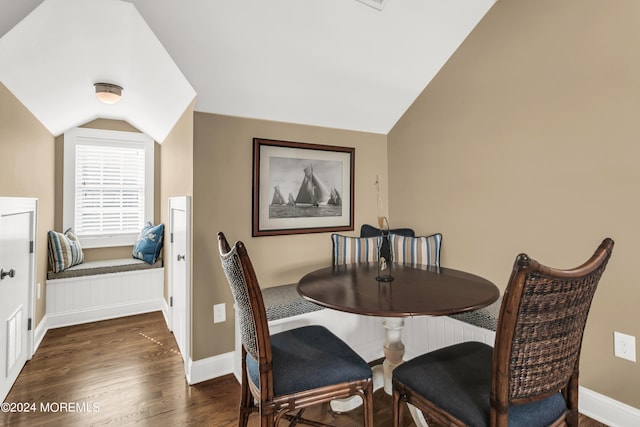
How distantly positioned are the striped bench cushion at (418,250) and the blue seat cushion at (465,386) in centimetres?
102

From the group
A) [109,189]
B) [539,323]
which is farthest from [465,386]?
[109,189]

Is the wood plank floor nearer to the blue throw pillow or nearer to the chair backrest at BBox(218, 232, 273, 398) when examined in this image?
the chair backrest at BBox(218, 232, 273, 398)

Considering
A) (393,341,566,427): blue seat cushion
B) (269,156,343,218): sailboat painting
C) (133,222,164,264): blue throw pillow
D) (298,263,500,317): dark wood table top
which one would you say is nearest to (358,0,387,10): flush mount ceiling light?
(269,156,343,218): sailboat painting

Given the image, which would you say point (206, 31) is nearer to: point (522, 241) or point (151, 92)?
point (151, 92)

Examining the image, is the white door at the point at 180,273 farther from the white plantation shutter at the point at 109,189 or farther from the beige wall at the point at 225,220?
the white plantation shutter at the point at 109,189

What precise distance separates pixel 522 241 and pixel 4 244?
3.35 m

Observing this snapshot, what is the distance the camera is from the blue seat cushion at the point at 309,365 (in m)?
1.28

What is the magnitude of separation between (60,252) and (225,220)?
7.17 feet

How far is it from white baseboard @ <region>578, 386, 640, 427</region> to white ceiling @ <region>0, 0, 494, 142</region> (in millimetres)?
2415

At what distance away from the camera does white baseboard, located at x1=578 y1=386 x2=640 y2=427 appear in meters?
1.66

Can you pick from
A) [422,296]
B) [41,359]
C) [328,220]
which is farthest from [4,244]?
[422,296]

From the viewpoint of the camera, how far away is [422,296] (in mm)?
1473

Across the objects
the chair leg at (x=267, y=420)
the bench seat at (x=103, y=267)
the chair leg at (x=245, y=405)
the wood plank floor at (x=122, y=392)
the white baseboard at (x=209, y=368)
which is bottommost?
the wood plank floor at (x=122, y=392)

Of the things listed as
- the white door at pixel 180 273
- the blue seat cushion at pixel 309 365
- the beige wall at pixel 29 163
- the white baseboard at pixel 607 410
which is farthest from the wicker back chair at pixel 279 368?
the beige wall at pixel 29 163
